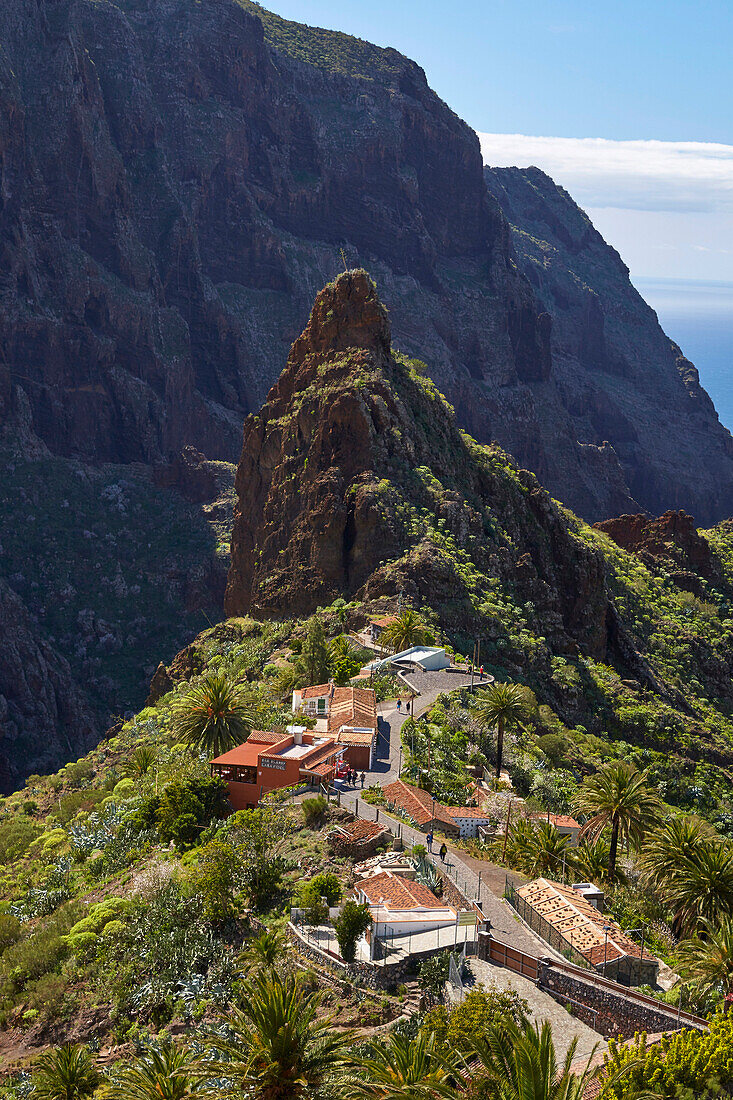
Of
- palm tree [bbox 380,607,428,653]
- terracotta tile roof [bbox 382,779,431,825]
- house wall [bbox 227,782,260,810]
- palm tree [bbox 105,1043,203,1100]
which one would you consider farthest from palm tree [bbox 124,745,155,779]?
palm tree [bbox 105,1043,203,1100]

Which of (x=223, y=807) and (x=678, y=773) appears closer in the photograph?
(x=223, y=807)

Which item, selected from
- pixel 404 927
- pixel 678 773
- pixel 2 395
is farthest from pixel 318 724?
pixel 2 395

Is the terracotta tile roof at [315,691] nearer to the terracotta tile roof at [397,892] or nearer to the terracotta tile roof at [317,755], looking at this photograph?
the terracotta tile roof at [317,755]

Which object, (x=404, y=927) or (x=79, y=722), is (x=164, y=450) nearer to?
(x=79, y=722)

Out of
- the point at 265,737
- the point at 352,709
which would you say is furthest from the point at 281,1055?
the point at 352,709

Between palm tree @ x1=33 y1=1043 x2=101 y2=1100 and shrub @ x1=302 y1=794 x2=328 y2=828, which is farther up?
shrub @ x1=302 y1=794 x2=328 y2=828

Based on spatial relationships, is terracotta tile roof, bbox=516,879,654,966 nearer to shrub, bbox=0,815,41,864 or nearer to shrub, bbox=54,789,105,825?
shrub, bbox=54,789,105,825

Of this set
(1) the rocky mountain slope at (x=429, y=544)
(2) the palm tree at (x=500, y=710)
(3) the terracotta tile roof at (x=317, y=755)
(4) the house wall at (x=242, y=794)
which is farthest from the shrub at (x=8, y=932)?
(1) the rocky mountain slope at (x=429, y=544)
